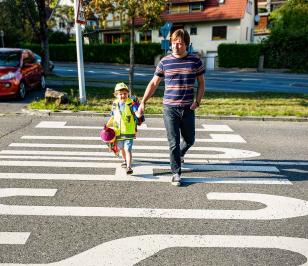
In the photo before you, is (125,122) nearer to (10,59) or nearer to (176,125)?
(176,125)

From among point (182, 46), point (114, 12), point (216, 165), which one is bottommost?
point (216, 165)

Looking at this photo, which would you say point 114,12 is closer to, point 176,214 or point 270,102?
point 270,102

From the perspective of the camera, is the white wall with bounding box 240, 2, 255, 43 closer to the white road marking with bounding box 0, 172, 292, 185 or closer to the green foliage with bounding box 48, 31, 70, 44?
the green foliage with bounding box 48, 31, 70, 44

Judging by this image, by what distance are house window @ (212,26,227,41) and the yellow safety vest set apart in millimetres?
36217

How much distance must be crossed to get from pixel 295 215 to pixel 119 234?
6.85 ft

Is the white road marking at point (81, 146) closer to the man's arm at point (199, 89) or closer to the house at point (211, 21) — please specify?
the man's arm at point (199, 89)

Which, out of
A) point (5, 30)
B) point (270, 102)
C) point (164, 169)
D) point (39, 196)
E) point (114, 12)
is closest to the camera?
point (39, 196)

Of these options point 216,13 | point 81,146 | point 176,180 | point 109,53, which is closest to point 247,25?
point 216,13

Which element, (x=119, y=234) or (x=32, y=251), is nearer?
(x=32, y=251)

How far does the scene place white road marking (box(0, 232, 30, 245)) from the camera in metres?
3.40

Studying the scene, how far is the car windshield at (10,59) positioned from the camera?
1227 centimetres

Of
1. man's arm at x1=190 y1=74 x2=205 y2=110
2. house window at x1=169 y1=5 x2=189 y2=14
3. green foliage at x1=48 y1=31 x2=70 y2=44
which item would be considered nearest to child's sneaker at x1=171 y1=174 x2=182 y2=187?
man's arm at x1=190 y1=74 x2=205 y2=110

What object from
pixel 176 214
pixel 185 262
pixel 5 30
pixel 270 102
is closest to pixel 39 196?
pixel 176 214

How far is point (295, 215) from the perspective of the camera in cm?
407
